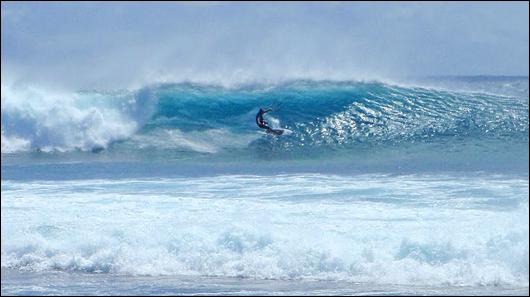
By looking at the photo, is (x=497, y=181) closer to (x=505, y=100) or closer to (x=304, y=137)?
(x=304, y=137)

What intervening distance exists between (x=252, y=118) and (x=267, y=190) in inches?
270

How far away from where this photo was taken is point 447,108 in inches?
739

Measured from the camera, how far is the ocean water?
8672 mm

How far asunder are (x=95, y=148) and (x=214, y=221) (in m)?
7.61

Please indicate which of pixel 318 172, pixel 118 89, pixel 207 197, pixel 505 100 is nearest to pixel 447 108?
pixel 505 100

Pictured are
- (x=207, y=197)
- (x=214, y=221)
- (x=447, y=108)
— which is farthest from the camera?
(x=447, y=108)

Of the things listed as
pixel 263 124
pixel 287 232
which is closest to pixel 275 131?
pixel 263 124

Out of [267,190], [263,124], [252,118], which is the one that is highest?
[252,118]

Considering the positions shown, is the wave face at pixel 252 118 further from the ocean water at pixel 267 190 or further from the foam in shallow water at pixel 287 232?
the foam in shallow water at pixel 287 232

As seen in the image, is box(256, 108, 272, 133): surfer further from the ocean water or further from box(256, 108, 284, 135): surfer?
the ocean water

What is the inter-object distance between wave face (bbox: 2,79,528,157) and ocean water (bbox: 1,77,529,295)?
5cm

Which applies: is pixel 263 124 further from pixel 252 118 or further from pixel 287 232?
pixel 287 232

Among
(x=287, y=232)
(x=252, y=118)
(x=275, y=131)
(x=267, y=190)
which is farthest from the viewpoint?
(x=252, y=118)

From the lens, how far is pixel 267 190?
12164 millimetres
